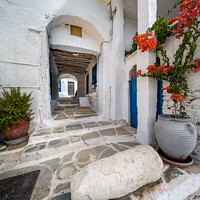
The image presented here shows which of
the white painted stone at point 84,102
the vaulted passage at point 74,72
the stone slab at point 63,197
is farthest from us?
the white painted stone at point 84,102

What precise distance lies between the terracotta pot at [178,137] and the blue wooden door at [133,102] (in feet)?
4.54

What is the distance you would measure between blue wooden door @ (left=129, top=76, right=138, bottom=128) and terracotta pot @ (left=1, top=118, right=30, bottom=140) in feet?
11.0

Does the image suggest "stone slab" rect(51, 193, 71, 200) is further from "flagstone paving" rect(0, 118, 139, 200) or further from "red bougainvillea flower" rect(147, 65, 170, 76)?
"red bougainvillea flower" rect(147, 65, 170, 76)

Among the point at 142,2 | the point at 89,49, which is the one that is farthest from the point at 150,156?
the point at 89,49

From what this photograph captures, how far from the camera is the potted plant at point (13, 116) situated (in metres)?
2.04

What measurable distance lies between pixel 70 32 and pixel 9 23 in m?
1.92

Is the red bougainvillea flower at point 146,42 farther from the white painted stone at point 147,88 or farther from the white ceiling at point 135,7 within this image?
the white ceiling at point 135,7

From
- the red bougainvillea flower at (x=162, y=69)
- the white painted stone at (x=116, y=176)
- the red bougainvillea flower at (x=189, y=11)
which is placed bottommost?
the white painted stone at (x=116, y=176)

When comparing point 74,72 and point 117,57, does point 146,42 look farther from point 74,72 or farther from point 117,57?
point 74,72

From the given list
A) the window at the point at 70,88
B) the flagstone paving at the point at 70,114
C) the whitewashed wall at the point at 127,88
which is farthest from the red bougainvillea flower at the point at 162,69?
the window at the point at 70,88

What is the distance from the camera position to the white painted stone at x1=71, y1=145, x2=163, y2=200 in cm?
94

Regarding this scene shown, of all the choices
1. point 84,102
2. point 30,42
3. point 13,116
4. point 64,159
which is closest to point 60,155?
point 64,159

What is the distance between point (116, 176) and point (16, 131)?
266 centimetres

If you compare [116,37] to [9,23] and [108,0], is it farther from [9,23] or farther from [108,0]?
[9,23]
